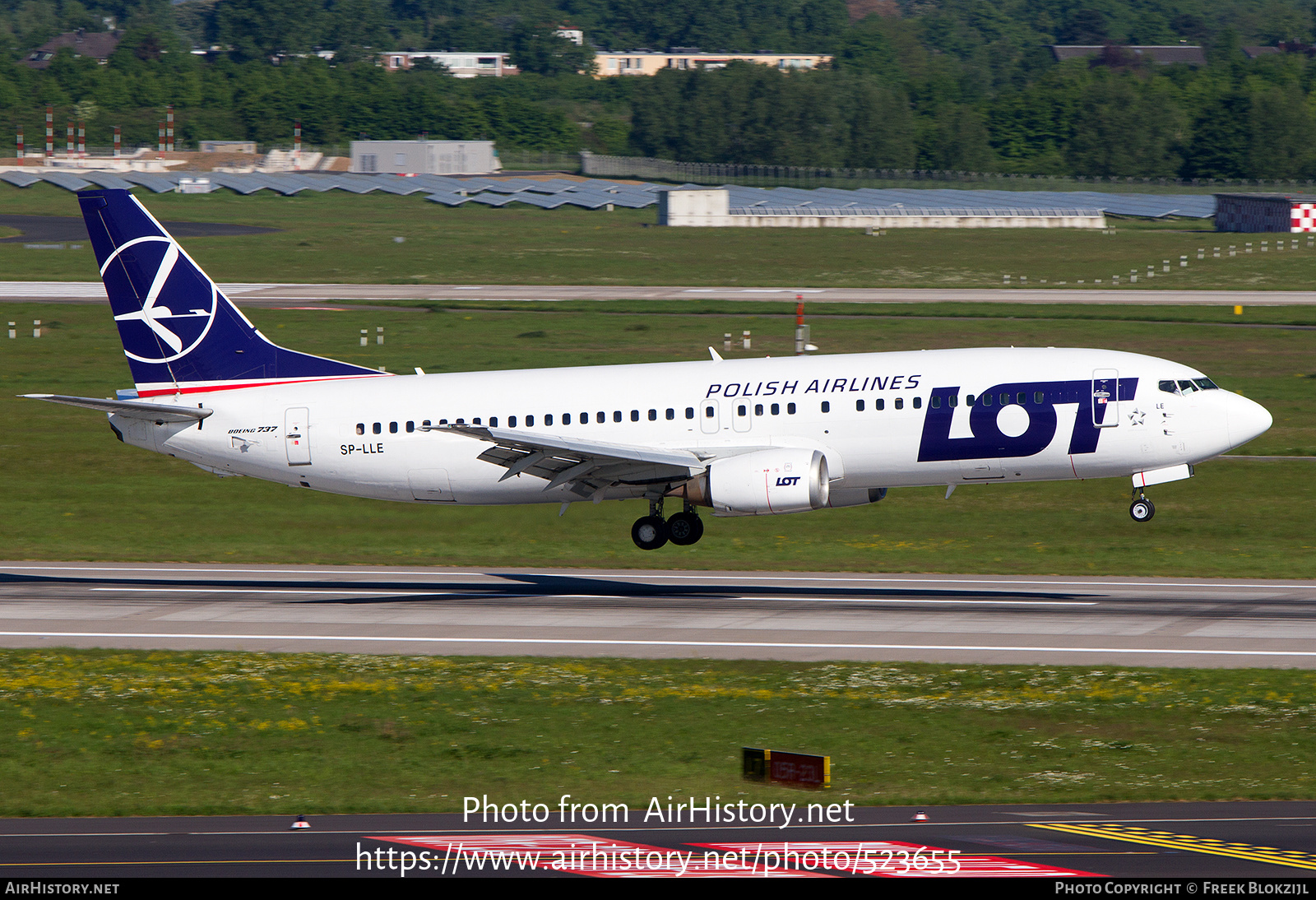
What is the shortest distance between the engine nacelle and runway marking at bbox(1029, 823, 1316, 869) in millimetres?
17655

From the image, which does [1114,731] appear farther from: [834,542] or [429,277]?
[429,277]

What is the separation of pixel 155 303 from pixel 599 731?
76.6 feet

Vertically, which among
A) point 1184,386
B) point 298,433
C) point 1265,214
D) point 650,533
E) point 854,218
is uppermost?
point 1265,214

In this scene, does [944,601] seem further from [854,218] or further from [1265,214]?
[1265,214]

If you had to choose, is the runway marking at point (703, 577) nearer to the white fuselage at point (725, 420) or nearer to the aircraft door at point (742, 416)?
the white fuselage at point (725, 420)

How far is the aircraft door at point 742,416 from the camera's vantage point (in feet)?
146

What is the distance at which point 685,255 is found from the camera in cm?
14000

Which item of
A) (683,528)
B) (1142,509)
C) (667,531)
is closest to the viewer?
(1142,509)

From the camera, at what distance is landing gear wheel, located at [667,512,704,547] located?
46.3 m

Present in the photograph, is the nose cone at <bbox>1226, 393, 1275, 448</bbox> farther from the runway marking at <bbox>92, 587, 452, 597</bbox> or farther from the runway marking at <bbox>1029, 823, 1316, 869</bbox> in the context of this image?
the runway marking at <bbox>92, 587, 452, 597</bbox>

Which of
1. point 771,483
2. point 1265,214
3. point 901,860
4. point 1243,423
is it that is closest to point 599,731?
point 901,860

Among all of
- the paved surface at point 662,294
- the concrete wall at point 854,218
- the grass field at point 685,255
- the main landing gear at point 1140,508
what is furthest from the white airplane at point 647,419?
the concrete wall at point 854,218

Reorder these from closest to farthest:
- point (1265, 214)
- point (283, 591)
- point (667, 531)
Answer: point (667, 531)
point (283, 591)
point (1265, 214)
